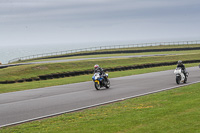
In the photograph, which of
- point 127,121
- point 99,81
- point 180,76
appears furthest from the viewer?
point 180,76

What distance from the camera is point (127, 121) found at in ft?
32.9

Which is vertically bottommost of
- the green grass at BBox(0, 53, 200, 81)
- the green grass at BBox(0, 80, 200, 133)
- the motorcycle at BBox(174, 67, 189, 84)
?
the green grass at BBox(0, 80, 200, 133)

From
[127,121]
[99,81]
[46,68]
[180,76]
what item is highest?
[46,68]

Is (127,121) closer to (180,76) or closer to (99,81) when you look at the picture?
(99,81)

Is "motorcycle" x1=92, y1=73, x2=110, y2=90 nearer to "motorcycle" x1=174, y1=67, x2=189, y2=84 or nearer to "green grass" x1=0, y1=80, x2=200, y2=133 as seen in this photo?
"motorcycle" x1=174, y1=67, x2=189, y2=84

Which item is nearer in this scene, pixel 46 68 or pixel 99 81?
pixel 99 81

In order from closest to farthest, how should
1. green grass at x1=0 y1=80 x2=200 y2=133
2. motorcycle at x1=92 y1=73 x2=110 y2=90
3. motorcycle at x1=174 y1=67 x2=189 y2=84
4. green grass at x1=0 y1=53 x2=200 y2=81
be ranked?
green grass at x1=0 y1=80 x2=200 y2=133, motorcycle at x1=92 y1=73 x2=110 y2=90, motorcycle at x1=174 y1=67 x2=189 y2=84, green grass at x1=0 y1=53 x2=200 y2=81

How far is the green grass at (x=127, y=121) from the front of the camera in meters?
8.91

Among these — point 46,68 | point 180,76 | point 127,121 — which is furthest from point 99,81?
point 46,68

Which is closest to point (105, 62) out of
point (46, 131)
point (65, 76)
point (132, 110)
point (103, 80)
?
point (65, 76)

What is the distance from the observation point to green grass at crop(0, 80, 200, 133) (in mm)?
8914

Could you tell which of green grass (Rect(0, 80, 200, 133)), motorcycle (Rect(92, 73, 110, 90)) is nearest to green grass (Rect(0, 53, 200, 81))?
motorcycle (Rect(92, 73, 110, 90))

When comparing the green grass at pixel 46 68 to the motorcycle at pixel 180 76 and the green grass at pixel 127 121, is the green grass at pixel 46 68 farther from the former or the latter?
the green grass at pixel 127 121

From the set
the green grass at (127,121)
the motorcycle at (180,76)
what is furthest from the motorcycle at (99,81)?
the green grass at (127,121)
